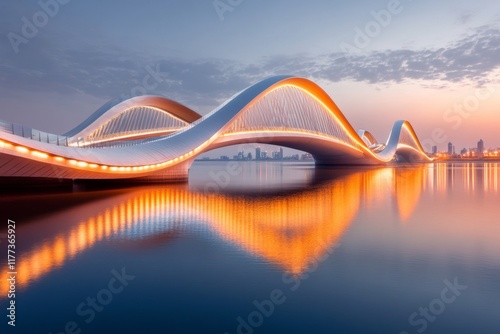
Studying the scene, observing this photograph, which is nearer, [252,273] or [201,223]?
[252,273]

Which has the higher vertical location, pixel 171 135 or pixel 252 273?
pixel 171 135

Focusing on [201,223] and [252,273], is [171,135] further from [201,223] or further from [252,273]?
[252,273]

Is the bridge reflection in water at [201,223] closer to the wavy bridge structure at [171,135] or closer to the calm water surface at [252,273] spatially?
the calm water surface at [252,273]

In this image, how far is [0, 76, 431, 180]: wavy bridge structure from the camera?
1257cm

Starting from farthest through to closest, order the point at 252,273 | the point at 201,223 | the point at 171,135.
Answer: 1. the point at 171,135
2. the point at 201,223
3. the point at 252,273

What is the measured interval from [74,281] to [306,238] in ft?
13.1

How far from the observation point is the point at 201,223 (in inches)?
351

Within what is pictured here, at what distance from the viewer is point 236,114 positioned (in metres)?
23.9

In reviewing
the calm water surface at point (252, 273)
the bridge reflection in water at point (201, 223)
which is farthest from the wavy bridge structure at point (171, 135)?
the calm water surface at point (252, 273)

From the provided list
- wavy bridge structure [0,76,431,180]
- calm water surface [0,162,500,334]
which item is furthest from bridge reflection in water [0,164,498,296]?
wavy bridge structure [0,76,431,180]

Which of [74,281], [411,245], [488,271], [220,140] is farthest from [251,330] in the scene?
[220,140]

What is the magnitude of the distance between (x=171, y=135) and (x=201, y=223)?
39.5ft

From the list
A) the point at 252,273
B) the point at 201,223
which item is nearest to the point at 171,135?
the point at 201,223

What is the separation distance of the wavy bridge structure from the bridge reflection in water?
7.18ft
